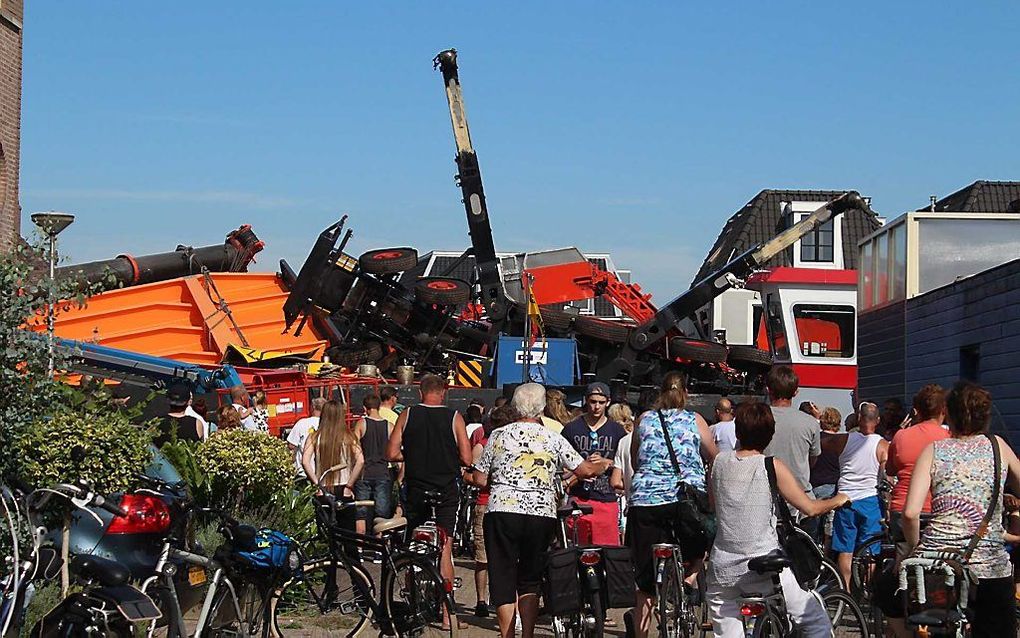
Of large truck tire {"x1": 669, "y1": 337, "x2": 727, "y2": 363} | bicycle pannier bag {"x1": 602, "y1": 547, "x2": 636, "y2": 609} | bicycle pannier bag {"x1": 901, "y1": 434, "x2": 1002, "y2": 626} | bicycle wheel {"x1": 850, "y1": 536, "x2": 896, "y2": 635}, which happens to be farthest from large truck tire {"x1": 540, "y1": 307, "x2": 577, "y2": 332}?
bicycle pannier bag {"x1": 901, "y1": 434, "x2": 1002, "y2": 626}

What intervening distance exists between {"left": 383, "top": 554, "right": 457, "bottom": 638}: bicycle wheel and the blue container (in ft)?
45.4

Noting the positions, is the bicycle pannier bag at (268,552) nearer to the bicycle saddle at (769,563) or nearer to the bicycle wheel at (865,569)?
the bicycle saddle at (769,563)

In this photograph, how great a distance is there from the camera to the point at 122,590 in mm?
6379

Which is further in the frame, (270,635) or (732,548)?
(270,635)

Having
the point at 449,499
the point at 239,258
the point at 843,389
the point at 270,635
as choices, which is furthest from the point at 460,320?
the point at 270,635

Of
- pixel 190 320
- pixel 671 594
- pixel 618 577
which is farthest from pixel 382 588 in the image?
pixel 190 320

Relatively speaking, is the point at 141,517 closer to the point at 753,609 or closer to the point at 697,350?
the point at 753,609

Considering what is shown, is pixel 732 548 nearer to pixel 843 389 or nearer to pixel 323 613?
pixel 323 613

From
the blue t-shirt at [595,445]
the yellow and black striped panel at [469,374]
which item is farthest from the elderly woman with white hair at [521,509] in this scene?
the yellow and black striped panel at [469,374]

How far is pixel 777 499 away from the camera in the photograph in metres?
6.56

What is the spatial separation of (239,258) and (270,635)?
1647 centimetres

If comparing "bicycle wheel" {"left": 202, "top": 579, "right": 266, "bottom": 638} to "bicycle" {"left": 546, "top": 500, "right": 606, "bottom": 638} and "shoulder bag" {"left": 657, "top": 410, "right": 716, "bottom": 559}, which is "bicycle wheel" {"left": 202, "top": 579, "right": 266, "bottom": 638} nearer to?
"bicycle" {"left": 546, "top": 500, "right": 606, "bottom": 638}

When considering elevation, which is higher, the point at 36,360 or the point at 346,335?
the point at 346,335

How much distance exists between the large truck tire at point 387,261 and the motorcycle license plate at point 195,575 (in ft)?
49.6
